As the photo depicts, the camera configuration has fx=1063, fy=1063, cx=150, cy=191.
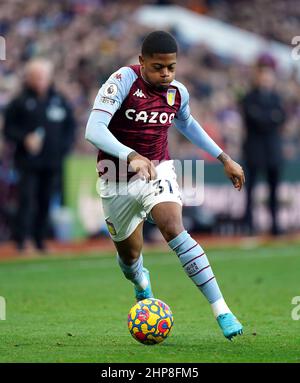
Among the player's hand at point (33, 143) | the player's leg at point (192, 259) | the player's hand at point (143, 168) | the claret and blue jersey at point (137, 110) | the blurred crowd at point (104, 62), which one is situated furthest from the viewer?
the blurred crowd at point (104, 62)

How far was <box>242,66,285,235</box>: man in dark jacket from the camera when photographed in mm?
17641

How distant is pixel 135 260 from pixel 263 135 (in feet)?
33.7

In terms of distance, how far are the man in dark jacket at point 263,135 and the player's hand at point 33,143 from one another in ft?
13.0

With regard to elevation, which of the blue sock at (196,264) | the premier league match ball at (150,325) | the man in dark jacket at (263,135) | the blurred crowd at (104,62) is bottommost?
the premier league match ball at (150,325)

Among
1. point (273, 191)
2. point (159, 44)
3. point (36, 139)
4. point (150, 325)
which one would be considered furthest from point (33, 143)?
point (150, 325)

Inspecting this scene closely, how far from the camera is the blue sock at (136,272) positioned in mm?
8109

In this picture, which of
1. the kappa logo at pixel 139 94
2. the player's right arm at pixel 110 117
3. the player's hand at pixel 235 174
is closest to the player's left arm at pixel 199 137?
the player's hand at pixel 235 174

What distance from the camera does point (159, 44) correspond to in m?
7.25

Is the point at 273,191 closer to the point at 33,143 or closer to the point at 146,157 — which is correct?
the point at 33,143

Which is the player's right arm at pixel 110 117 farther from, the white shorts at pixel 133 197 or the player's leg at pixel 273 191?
the player's leg at pixel 273 191

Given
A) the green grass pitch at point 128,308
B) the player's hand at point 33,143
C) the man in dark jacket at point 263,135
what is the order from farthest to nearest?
the man in dark jacket at point 263,135, the player's hand at point 33,143, the green grass pitch at point 128,308

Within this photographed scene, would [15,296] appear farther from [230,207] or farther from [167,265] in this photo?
[230,207]

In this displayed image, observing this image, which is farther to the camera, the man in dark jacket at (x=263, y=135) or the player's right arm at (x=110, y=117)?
the man in dark jacket at (x=263, y=135)
